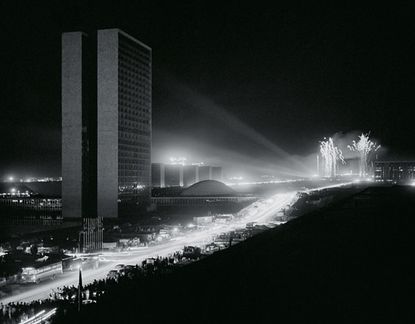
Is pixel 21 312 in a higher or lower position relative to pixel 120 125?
lower

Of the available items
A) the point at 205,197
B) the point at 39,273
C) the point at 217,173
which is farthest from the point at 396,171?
the point at 39,273

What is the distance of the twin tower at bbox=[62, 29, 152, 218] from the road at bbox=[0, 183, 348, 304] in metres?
16.4

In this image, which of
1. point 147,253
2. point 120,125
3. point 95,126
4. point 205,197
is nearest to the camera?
point 147,253

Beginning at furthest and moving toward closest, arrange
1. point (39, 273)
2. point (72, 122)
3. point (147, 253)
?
point (72, 122) → point (147, 253) → point (39, 273)

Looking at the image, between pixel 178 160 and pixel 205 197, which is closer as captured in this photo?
pixel 205 197

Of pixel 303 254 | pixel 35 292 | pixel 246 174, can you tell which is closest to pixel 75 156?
pixel 35 292

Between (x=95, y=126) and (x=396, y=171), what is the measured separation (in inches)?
1878

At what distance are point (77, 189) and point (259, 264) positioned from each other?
40452mm

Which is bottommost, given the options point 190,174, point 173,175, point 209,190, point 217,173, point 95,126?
point 209,190

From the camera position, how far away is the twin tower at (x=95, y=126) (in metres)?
43.8

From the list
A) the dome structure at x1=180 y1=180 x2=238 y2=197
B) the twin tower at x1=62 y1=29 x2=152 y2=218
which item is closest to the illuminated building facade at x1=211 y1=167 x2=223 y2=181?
the dome structure at x1=180 y1=180 x2=238 y2=197

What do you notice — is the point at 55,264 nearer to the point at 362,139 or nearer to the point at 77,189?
the point at 77,189

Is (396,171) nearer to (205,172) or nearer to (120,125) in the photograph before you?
(205,172)

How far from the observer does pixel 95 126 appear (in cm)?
4534
